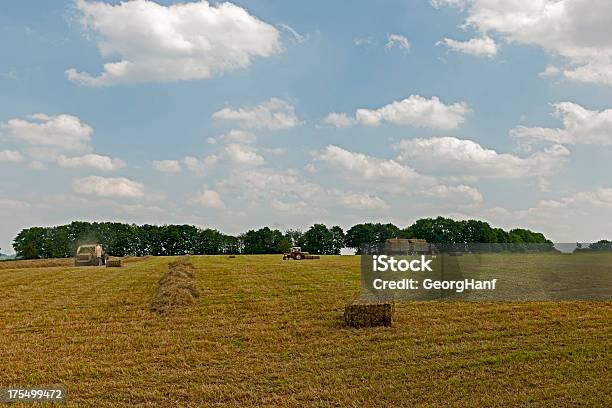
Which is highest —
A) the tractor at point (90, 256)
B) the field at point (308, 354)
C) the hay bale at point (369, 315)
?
the tractor at point (90, 256)

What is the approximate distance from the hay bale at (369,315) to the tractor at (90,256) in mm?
45787

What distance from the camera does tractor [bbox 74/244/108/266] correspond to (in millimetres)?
55531

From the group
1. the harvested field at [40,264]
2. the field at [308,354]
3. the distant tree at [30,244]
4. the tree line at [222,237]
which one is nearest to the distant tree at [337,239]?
the tree line at [222,237]

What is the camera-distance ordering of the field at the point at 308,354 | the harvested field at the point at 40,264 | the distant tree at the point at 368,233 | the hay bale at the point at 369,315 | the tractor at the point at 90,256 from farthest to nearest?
the distant tree at the point at 368,233 → the harvested field at the point at 40,264 → the tractor at the point at 90,256 → the hay bale at the point at 369,315 → the field at the point at 308,354

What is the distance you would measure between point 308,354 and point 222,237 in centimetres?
13818

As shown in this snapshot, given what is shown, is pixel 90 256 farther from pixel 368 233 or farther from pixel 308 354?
pixel 368 233

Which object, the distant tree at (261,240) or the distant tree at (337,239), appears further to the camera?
the distant tree at (337,239)

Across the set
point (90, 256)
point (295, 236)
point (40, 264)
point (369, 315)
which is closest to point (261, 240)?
point (295, 236)

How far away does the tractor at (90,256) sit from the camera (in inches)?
2186

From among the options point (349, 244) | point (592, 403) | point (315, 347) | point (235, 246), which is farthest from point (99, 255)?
point (349, 244)

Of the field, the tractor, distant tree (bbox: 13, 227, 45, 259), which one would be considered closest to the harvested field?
the tractor

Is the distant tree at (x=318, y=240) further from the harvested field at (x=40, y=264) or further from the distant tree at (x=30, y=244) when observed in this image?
the harvested field at (x=40, y=264)

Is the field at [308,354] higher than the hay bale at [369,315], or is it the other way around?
the hay bale at [369,315]

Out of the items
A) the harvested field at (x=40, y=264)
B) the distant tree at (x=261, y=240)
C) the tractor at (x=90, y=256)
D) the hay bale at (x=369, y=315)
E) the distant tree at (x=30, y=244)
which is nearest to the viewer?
the hay bale at (x=369, y=315)
